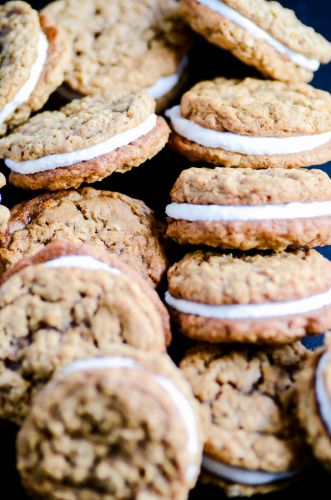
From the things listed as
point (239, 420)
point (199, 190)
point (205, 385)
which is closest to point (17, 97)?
point (199, 190)

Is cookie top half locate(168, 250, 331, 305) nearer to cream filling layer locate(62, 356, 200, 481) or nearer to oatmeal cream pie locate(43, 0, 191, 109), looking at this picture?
cream filling layer locate(62, 356, 200, 481)

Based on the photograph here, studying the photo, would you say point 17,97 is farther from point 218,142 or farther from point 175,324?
point 175,324

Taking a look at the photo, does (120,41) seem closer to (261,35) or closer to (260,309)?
(261,35)

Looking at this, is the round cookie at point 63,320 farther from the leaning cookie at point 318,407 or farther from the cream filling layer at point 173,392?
the leaning cookie at point 318,407

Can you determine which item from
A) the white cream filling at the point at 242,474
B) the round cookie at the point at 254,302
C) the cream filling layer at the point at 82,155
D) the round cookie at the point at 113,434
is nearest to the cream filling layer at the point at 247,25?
the cream filling layer at the point at 82,155

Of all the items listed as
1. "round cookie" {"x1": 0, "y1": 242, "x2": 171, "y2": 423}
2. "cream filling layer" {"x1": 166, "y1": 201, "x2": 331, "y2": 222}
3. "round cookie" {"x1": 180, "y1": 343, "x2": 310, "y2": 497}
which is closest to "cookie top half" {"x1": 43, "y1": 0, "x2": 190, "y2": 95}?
"cream filling layer" {"x1": 166, "y1": 201, "x2": 331, "y2": 222}
